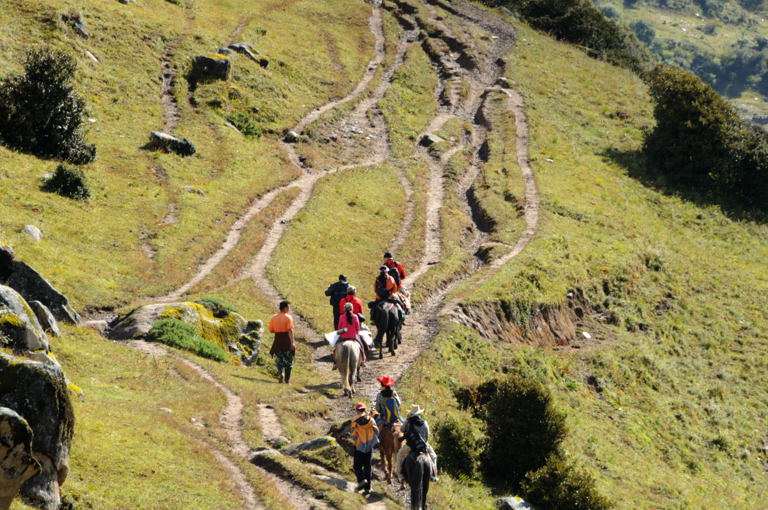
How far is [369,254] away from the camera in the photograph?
53031 millimetres

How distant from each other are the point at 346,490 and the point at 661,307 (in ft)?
137

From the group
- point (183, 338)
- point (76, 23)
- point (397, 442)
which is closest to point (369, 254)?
point (183, 338)

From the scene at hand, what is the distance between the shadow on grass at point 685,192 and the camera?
79.2 m

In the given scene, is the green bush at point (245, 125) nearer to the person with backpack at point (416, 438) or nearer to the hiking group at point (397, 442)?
the hiking group at point (397, 442)

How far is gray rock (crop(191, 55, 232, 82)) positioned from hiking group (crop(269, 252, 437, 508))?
42.3 metres

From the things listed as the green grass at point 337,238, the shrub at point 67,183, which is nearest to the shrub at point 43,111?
the shrub at point 67,183

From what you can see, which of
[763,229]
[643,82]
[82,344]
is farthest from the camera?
[643,82]

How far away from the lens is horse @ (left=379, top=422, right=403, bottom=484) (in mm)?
23000

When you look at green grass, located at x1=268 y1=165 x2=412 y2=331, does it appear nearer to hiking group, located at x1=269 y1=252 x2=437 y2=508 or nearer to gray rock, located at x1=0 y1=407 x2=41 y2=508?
hiking group, located at x1=269 y1=252 x2=437 y2=508

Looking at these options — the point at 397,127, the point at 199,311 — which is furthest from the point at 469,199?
the point at 199,311

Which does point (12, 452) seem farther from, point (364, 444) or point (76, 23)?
point (76, 23)

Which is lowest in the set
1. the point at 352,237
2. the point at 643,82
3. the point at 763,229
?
the point at 352,237

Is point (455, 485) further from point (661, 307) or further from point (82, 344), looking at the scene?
point (661, 307)

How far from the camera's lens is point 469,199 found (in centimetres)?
6894
